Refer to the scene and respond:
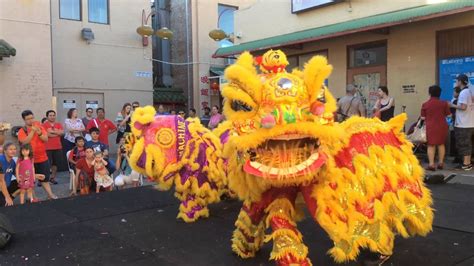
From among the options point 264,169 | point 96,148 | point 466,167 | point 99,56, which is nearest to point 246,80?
point 264,169

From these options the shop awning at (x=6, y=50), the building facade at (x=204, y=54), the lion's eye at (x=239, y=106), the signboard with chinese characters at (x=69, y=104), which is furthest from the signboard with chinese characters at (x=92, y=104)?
the lion's eye at (x=239, y=106)

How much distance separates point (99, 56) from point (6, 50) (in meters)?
3.37

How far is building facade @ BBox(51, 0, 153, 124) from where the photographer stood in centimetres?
1221

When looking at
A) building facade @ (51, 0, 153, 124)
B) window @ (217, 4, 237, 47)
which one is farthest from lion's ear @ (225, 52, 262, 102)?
window @ (217, 4, 237, 47)

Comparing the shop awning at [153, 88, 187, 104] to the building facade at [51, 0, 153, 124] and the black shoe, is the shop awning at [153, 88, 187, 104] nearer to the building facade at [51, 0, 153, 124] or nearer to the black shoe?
the building facade at [51, 0, 153, 124]

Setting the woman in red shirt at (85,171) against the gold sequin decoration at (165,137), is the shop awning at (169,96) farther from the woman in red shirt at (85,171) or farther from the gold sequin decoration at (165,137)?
the gold sequin decoration at (165,137)

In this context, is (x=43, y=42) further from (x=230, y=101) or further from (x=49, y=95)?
(x=230, y=101)

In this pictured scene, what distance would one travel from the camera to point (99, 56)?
12.9 metres

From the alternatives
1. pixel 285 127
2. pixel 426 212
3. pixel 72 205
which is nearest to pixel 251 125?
pixel 285 127

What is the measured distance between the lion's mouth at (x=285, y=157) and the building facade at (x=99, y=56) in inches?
424

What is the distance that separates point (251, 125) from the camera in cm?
257

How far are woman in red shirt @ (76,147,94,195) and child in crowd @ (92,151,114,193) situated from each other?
2.7 inches

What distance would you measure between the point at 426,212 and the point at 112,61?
455 inches

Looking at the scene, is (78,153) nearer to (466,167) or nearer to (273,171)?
(273,171)
